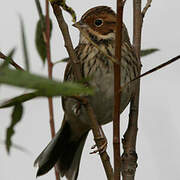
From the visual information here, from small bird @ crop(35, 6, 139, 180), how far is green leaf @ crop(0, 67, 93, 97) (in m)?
1.34

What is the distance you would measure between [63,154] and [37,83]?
184 centimetres

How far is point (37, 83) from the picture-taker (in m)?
0.62

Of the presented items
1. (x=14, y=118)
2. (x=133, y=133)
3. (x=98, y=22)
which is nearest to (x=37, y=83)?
(x=14, y=118)

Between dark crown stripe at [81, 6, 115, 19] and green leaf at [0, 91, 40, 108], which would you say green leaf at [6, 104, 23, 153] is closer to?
green leaf at [0, 91, 40, 108]

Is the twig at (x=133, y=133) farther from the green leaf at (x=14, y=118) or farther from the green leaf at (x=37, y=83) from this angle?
the green leaf at (x=37, y=83)

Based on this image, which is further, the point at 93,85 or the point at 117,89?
the point at 93,85

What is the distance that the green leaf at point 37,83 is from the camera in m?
0.61

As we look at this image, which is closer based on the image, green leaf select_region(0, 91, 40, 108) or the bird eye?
green leaf select_region(0, 91, 40, 108)

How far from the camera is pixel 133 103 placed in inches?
68.4

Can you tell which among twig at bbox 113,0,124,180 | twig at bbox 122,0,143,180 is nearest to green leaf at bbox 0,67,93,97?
twig at bbox 113,0,124,180

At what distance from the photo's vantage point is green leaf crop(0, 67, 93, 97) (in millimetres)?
612

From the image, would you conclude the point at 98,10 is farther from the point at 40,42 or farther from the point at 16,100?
the point at 16,100

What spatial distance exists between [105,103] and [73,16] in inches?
45.8

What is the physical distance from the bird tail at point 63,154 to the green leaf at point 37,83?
1335mm
